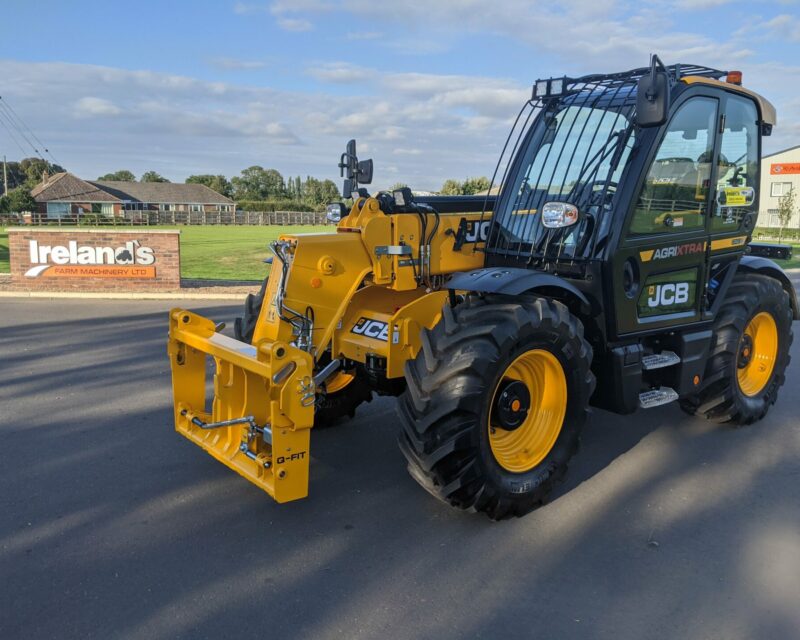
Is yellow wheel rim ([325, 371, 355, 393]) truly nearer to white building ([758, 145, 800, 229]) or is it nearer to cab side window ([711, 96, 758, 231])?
cab side window ([711, 96, 758, 231])

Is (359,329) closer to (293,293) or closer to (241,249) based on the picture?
(293,293)

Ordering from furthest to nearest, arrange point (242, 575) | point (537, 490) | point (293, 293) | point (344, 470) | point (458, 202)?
point (458, 202) → point (344, 470) → point (293, 293) → point (537, 490) → point (242, 575)

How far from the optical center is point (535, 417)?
4230 millimetres

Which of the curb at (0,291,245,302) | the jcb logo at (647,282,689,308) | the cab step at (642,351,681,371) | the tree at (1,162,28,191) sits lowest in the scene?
the curb at (0,291,245,302)

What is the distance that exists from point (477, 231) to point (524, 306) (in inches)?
53.1

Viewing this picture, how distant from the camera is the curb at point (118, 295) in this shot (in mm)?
13023

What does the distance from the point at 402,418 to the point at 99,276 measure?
38.8 feet

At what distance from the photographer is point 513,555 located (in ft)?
11.6

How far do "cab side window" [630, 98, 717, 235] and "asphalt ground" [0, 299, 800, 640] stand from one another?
1.76m

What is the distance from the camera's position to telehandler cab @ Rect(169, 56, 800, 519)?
361 centimetres

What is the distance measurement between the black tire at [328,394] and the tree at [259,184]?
11282 cm

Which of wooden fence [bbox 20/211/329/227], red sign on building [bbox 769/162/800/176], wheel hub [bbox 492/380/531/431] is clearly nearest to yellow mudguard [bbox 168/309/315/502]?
wheel hub [bbox 492/380/531/431]

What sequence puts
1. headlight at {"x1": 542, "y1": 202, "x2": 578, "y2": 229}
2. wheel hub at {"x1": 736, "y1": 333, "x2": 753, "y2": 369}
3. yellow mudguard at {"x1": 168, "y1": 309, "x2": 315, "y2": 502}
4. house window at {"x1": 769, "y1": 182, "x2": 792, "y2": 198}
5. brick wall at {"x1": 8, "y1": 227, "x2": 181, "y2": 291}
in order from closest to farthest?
yellow mudguard at {"x1": 168, "y1": 309, "x2": 315, "y2": 502} → headlight at {"x1": 542, "y1": 202, "x2": 578, "y2": 229} → wheel hub at {"x1": 736, "y1": 333, "x2": 753, "y2": 369} → brick wall at {"x1": 8, "y1": 227, "x2": 181, "y2": 291} → house window at {"x1": 769, "y1": 182, "x2": 792, "y2": 198}

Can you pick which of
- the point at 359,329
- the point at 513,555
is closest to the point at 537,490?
the point at 513,555
